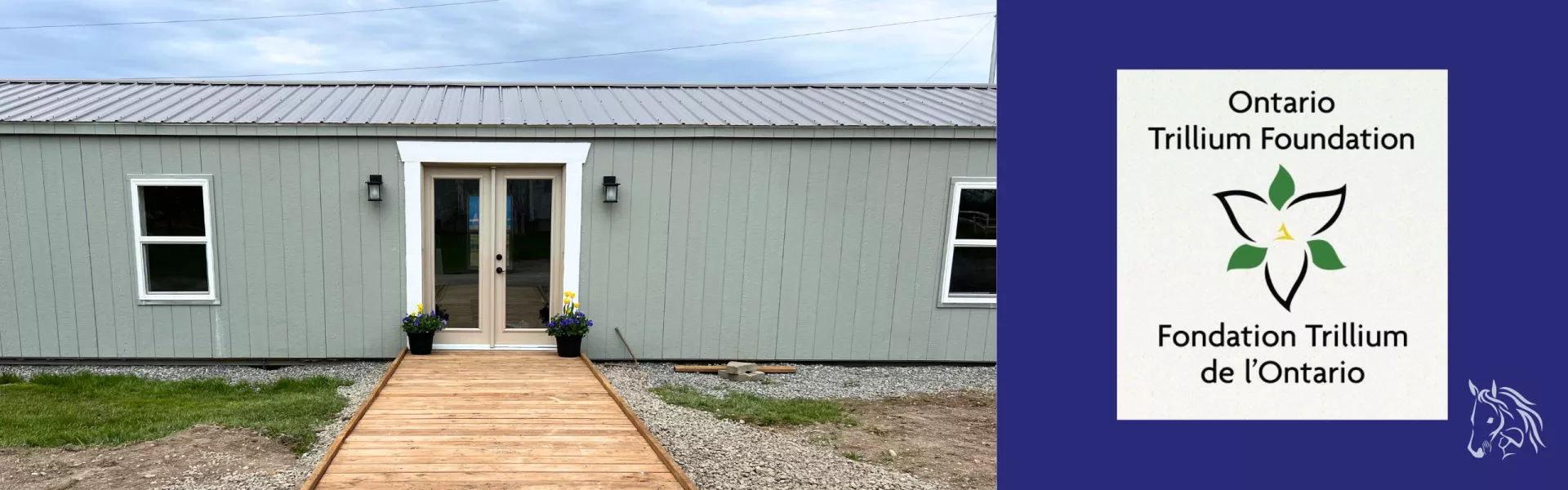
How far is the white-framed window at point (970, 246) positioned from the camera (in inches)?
285

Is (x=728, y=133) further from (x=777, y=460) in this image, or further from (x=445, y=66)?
(x=445, y=66)

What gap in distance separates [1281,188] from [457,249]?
6.27 m

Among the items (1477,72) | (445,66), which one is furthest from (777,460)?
(445,66)

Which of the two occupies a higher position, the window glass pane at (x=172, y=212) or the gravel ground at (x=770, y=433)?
the window glass pane at (x=172, y=212)

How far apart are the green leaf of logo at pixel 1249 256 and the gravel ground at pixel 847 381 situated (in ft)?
14.8

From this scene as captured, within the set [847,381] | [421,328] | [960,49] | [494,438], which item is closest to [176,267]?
[421,328]

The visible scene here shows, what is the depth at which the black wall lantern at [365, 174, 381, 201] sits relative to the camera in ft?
21.9

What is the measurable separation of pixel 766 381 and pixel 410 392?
99.5 inches

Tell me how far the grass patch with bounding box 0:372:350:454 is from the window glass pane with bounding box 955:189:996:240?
470 cm

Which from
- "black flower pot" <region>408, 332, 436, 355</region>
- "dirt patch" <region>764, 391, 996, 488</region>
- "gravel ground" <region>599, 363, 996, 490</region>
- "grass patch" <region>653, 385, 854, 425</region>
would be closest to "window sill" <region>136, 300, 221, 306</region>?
"black flower pot" <region>408, 332, 436, 355</region>

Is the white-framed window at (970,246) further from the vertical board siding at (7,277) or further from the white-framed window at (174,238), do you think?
Answer: the vertical board siding at (7,277)

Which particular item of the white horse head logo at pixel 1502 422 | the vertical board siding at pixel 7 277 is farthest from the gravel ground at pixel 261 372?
the white horse head logo at pixel 1502 422

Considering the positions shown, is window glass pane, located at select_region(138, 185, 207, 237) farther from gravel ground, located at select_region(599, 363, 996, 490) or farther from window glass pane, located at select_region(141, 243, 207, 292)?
gravel ground, located at select_region(599, 363, 996, 490)

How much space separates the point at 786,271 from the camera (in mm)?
7262
